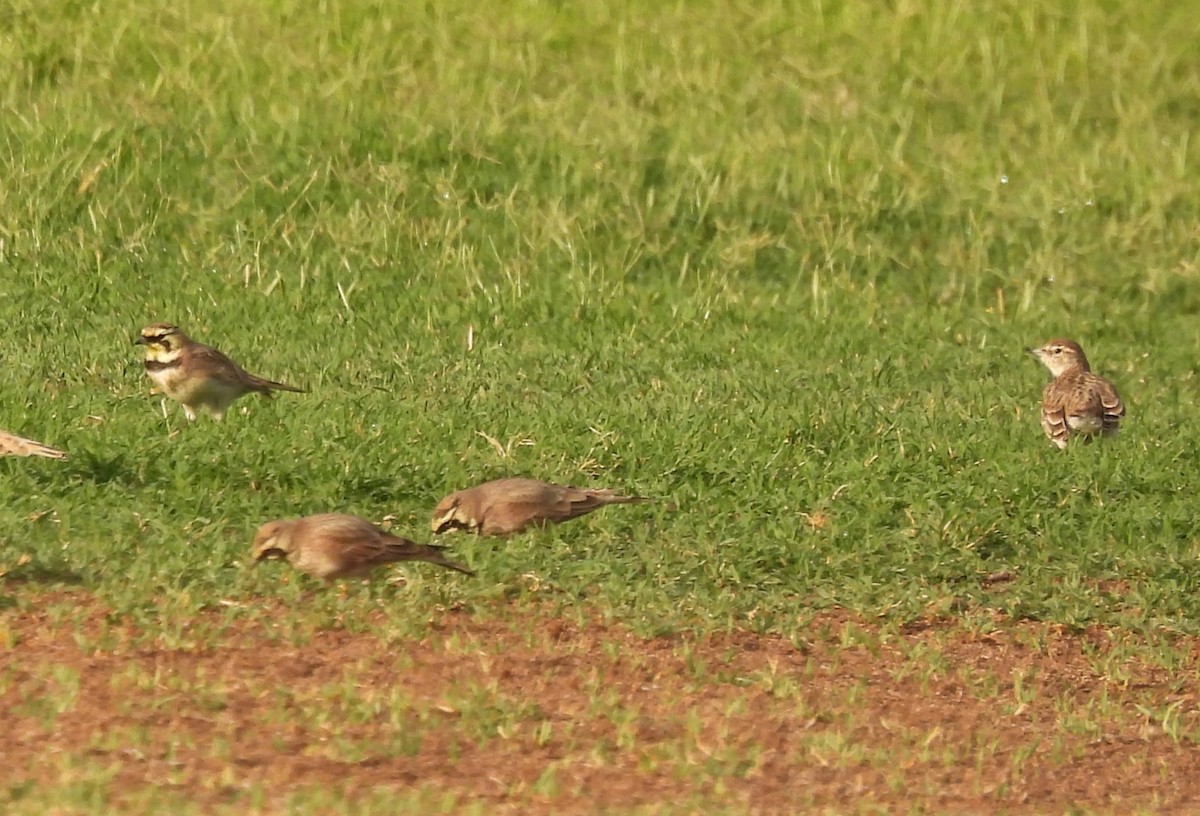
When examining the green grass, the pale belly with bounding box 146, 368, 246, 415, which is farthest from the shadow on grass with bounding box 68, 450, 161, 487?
the pale belly with bounding box 146, 368, 246, 415

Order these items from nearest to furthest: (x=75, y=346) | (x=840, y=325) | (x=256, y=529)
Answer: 1. (x=256, y=529)
2. (x=75, y=346)
3. (x=840, y=325)

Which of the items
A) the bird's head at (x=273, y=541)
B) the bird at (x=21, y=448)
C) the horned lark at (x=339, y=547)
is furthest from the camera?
the bird at (x=21, y=448)

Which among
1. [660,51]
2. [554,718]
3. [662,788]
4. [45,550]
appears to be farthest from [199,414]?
[660,51]

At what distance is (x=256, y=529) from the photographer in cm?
824

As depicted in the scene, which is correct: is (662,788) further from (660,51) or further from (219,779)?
(660,51)

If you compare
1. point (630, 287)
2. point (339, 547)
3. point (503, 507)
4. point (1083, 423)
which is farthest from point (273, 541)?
point (630, 287)

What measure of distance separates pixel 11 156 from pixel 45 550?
654cm

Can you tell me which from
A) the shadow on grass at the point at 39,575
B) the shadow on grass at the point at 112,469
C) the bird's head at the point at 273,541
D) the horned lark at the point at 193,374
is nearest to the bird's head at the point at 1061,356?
the horned lark at the point at 193,374

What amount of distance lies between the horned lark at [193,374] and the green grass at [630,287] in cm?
15

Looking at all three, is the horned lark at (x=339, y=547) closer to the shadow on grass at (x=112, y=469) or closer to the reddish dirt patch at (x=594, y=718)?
the reddish dirt patch at (x=594, y=718)

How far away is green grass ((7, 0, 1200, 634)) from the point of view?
8.48m

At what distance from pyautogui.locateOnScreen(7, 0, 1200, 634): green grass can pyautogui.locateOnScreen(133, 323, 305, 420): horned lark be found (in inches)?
5.9

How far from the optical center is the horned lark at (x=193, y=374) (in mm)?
9680

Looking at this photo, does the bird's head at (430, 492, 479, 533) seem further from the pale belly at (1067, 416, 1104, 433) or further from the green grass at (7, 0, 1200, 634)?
the pale belly at (1067, 416, 1104, 433)
